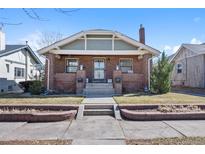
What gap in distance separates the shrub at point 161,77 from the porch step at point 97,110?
690 cm

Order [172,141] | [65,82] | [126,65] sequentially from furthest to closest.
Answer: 1. [126,65]
2. [65,82]
3. [172,141]

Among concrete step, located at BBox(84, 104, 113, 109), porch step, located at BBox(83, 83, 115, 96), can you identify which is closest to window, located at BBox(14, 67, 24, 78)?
porch step, located at BBox(83, 83, 115, 96)

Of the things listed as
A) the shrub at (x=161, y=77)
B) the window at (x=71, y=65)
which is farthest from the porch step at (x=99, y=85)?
the shrub at (x=161, y=77)

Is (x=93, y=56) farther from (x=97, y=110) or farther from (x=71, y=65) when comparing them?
(x=97, y=110)

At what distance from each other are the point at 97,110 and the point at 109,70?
9.46 m

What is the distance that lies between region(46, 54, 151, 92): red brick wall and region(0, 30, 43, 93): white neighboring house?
21.5 ft

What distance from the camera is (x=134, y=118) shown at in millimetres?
9594

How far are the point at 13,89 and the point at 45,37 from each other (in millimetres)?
23004

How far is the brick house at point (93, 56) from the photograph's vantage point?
17.6 meters

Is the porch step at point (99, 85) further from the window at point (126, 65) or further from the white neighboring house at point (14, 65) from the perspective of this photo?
the white neighboring house at point (14, 65)

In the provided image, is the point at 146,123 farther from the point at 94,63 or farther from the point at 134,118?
the point at 94,63

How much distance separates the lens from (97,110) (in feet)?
35.3

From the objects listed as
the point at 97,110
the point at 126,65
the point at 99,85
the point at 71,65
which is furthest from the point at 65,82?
the point at 97,110
